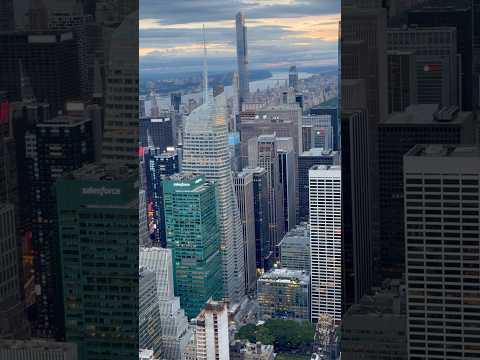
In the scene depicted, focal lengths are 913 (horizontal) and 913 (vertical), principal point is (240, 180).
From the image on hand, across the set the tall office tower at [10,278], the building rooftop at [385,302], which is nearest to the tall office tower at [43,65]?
the tall office tower at [10,278]

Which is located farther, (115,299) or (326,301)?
(115,299)

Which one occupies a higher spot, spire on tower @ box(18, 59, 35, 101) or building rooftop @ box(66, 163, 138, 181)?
spire on tower @ box(18, 59, 35, 101)

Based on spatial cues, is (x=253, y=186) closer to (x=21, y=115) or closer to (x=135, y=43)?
(x=135, y=43)

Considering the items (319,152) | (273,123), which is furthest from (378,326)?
(273,123)

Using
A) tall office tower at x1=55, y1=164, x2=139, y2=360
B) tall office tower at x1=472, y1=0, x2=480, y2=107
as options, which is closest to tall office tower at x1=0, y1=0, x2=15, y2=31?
tall office tower at x1=55, y1=164, x2=139, y2=360

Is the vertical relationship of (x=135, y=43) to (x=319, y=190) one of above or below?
above

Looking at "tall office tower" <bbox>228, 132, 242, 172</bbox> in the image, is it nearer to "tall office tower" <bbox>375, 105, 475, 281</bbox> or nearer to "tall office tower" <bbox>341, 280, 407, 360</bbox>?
"tall office tower" <bbox>375, 105, 475, 281</bbox>

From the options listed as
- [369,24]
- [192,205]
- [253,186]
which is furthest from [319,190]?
[369,24]
